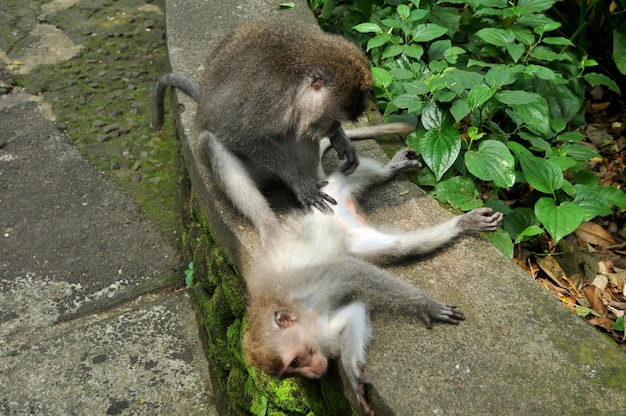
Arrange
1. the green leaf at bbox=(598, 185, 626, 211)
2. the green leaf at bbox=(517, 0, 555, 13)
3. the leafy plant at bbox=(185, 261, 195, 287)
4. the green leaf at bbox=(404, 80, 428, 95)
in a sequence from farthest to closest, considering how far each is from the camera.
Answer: the leafy plant at bbox=(185, 261, 195, 287)
the green leaf at bbox=(517, 0, 555, 13)
the green leaf at bbox=(404, 80, 428, 95)
the green leaf at bbox=(598, 185, 626, 211)

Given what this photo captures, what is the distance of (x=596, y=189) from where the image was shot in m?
3.94

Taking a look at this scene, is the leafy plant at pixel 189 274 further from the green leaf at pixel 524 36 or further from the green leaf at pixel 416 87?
the green leaf at pixel 524 36

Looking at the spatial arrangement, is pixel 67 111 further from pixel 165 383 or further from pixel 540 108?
pixel 540 108

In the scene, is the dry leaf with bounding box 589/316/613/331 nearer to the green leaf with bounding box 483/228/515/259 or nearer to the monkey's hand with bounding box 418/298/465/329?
the green leaf with bounding box 483/228/515/259

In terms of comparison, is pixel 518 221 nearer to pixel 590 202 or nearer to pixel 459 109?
pixel 590 202

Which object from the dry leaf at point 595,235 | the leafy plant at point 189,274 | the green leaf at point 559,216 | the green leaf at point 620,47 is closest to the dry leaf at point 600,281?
the dry leaf at point 595,235

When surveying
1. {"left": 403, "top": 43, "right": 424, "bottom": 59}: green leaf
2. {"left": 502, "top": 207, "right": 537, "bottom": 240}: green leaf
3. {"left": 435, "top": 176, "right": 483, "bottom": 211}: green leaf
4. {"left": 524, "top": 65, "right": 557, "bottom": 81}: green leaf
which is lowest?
{"left": 502, "top": 207, "right": 537, "bottom": 240}: green leaf

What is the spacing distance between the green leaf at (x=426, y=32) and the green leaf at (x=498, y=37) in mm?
239

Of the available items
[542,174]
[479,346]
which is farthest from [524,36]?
[479,346]

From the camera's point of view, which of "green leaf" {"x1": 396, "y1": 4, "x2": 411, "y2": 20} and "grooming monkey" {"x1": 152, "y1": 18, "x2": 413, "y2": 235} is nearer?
"grooming monkey" {"x1": 152, "y1": 18, "x2": 413, "y2": 235}

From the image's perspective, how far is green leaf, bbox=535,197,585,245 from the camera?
3475mm

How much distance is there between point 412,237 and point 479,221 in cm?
37

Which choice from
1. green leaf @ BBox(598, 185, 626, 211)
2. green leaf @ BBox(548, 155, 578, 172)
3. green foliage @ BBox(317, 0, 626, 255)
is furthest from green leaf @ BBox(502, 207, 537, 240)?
green leaf @ BBox(598, 185, 626, 211)

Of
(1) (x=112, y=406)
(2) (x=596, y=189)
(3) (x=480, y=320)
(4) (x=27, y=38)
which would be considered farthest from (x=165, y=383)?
(4) (x=27, y=38)
